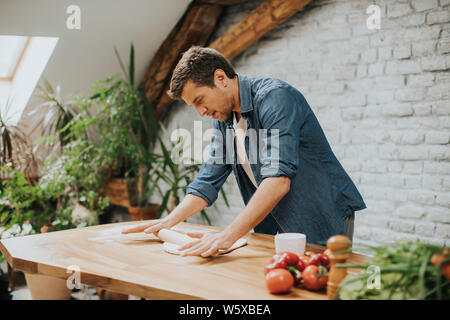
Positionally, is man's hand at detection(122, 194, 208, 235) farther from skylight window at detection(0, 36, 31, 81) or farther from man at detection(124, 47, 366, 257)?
skylight window at detection(0, 36, 31, 81)

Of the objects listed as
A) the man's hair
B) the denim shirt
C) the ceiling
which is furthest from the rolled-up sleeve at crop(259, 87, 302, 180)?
the ceiling

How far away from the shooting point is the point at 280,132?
1528 mm

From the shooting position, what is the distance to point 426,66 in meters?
2.62

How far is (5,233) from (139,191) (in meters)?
1.14

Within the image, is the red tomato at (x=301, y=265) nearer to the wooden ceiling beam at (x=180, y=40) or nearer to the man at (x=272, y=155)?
the man at (x=272, y=155)

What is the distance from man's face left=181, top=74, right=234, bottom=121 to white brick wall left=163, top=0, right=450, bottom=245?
1503mm

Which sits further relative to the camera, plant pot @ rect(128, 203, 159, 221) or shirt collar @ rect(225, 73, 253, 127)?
plant pot @ rect(128, 203, 159, 221)

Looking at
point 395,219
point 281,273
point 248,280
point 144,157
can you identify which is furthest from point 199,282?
point 144,157

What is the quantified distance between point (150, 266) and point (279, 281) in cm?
47

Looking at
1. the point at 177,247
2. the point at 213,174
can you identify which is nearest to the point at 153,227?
the point at 177,247

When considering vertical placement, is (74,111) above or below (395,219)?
above

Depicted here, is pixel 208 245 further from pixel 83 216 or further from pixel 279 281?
pixel 83 216

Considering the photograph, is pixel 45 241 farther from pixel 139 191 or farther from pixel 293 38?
pixel 293 38

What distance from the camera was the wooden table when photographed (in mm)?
1104
